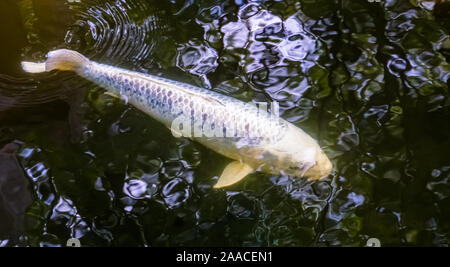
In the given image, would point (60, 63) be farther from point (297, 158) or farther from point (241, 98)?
point (297, 158)

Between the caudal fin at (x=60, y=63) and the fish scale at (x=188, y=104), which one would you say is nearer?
the fish scale at (x=188, y=104)

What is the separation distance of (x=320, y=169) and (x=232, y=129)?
1.73 ft

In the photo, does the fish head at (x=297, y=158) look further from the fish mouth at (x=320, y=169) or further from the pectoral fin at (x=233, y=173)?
Result: the pectoral fin at (x=233, y=173)

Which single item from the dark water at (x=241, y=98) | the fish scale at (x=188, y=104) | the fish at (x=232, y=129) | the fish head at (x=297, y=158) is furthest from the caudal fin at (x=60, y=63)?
the fish head at (x=297, y=158)

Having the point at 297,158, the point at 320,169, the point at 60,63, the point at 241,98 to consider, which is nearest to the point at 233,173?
the point at 297,158

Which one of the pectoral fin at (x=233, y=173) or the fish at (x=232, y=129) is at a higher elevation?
the fish at (x=232, y=129)

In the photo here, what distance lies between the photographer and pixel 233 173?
2619 mm

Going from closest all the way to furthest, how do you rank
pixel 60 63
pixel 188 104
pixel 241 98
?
pixel 188 104 → pixel 241 98 → pixel 60 63

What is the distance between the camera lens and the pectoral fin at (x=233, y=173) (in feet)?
8.46

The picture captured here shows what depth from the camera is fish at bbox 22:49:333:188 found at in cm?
258

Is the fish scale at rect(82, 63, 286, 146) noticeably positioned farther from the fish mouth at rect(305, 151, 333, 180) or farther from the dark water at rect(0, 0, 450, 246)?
the fish mouth at rect(305, 151, 333, 180)

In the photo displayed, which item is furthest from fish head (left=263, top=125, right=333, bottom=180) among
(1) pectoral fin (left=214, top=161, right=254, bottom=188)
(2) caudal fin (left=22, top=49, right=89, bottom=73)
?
(2) caudal fin (left=22, top=49, right=89, bottom=73)

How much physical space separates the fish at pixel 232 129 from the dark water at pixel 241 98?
75mm

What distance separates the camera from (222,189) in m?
2.62
